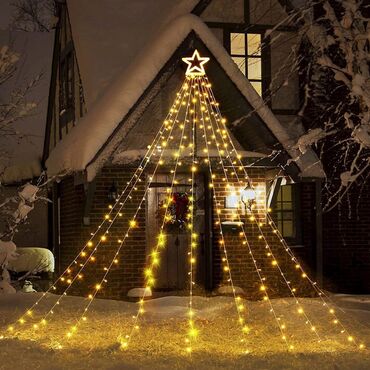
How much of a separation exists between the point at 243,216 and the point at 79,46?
475 cm

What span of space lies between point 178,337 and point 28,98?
11.3m

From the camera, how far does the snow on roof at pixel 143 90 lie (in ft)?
36.6

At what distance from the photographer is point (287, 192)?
1440 centimetres

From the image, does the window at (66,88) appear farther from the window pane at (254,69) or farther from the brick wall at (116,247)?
the window pane at (254,69)

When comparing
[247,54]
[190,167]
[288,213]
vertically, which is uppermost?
[247,54]

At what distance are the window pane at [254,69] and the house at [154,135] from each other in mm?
21

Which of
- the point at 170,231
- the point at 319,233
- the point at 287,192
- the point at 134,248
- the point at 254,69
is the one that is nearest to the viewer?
the point at 134,248

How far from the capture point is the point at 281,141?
11.7m

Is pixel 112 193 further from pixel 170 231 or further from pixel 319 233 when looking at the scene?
pixel 319 233

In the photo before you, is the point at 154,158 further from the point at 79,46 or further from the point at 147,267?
the point at 79,46

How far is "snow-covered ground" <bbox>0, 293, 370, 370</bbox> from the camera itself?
6.85 meters

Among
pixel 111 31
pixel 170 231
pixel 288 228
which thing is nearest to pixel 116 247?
pixel 170 231

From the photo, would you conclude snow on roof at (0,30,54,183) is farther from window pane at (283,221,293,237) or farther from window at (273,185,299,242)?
window pane at (283,221,293,237)

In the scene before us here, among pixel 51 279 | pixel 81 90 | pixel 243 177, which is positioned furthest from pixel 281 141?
pixel 51 279
